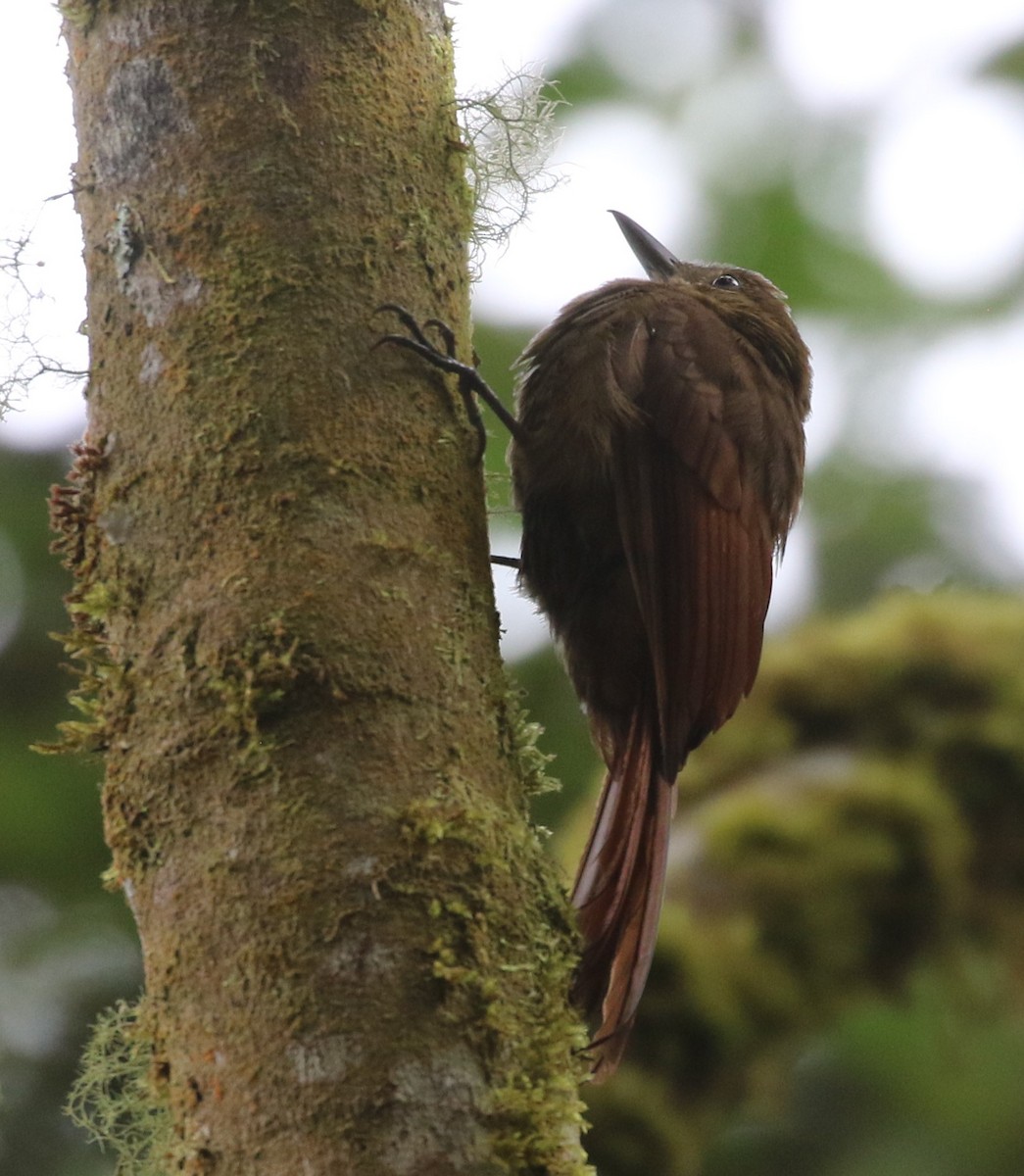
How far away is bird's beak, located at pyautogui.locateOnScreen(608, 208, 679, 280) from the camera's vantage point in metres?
3.36

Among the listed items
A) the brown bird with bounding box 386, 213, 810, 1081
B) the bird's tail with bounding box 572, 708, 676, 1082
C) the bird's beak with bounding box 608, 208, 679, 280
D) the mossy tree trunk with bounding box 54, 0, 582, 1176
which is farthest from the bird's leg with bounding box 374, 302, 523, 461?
the bird's beak with bounding box 608, 208, 679, 280

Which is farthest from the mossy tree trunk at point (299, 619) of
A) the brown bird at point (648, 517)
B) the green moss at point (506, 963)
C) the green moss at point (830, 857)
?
the green moss at point (830, 857)

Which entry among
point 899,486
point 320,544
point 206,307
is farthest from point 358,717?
point 899,486

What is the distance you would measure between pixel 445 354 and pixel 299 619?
45cm

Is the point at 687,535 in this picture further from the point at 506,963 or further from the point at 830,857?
the point at 506,963

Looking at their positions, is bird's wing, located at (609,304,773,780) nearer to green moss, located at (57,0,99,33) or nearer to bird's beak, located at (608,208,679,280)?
bird's beak, located at (608,208,679,280)

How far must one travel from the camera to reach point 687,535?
8.34ft

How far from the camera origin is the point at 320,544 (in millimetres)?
1661

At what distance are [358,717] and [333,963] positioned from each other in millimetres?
261

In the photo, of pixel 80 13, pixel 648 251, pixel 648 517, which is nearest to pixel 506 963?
pixel 648 517

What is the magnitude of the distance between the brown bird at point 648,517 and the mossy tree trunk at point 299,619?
56 centimetres

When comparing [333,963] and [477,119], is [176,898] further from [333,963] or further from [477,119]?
[477,119]

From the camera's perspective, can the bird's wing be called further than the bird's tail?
Yes

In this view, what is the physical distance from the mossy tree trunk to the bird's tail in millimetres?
310
